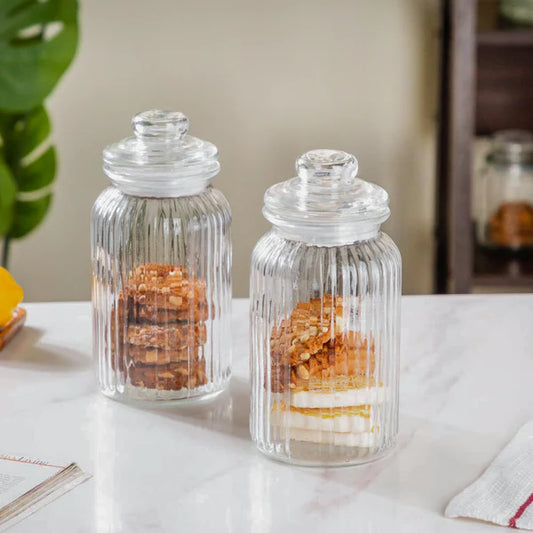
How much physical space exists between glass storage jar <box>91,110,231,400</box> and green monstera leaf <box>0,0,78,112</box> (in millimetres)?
1402

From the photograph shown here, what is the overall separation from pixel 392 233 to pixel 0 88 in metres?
1.08

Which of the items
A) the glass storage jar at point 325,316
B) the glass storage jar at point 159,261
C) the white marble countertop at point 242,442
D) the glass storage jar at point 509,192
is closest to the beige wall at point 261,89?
the glass storage jar at point 509,192

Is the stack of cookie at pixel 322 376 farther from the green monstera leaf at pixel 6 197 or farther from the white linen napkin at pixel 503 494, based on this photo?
the green monstera leaf at pixel 6 197

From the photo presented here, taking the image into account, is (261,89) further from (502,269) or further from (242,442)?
(242,442)

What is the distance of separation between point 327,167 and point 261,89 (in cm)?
177

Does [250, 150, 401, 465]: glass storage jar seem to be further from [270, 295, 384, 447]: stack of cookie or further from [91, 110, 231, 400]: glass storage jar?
[91, 110, 231, 400]: glass storage jar

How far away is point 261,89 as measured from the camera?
264 centimetres

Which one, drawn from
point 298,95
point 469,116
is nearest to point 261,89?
point 298,95

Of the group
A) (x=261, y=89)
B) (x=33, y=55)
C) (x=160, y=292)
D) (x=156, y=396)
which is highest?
(x=33, y=55)

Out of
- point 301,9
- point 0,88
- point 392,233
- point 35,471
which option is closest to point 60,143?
point 0,88

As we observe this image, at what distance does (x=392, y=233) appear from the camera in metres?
2.71

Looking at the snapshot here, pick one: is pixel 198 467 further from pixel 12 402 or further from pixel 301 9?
pixel 301 9

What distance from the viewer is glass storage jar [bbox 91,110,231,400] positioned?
1052mm

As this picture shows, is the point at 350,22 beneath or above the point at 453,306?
above
